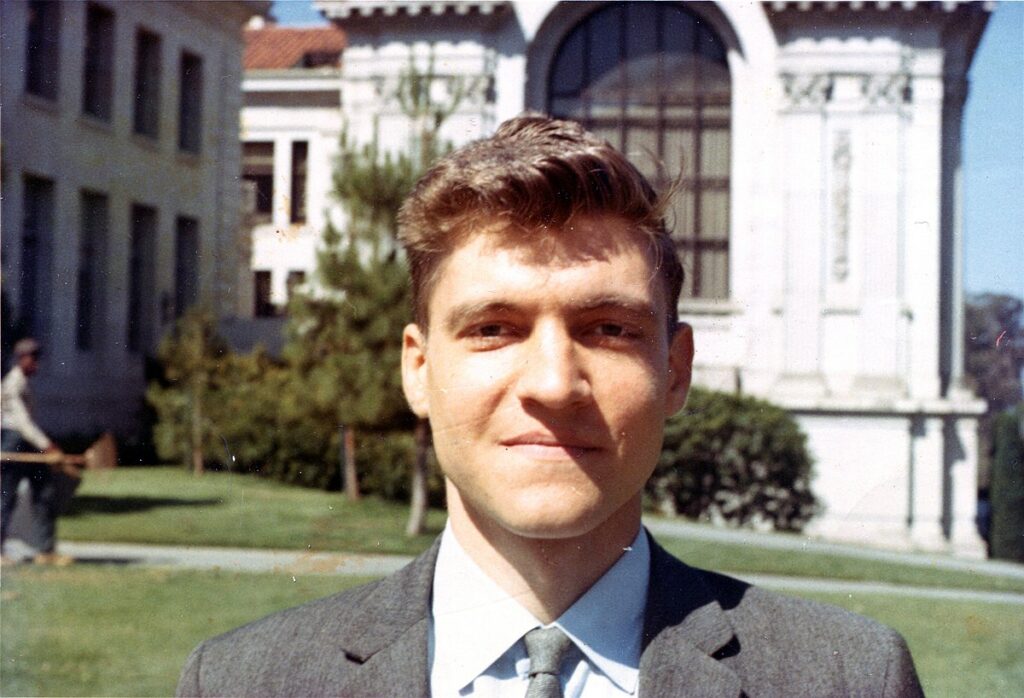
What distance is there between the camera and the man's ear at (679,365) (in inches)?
63.4

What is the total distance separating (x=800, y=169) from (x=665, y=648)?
2257 millimetres

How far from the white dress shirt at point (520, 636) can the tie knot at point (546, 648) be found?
1 cm

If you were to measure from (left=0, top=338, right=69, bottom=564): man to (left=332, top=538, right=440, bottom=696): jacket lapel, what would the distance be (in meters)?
1.63

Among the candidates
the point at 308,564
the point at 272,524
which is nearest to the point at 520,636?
the point at 308,564

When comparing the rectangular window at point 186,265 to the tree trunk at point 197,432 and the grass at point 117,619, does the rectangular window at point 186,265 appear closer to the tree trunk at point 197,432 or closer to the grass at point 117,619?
the tree trunk at point 197,432

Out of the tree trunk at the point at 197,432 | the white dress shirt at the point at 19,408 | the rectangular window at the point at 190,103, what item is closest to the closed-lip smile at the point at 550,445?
the tree trunk at the point at 197,432

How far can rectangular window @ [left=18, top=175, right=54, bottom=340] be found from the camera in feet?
9.60

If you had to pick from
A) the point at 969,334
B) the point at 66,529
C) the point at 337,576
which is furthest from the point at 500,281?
the point at 66,529

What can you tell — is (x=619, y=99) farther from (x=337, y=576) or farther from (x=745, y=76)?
(x=337, y=576)

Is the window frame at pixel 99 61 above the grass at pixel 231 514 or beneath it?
above

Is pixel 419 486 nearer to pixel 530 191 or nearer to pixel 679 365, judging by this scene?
pixel 679 365

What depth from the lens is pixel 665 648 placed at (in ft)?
4.97

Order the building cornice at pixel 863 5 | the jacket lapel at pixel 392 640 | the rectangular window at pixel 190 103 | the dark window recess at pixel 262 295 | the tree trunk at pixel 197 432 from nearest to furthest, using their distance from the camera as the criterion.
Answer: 1. the jacket lapel at pixel 392 640
2. the building cornice at pixel 863 5
3. the tree trunk at pixel 197 432
4. the dark window recess at pixel 262 295
5. the rectangular window at pixel 190 103

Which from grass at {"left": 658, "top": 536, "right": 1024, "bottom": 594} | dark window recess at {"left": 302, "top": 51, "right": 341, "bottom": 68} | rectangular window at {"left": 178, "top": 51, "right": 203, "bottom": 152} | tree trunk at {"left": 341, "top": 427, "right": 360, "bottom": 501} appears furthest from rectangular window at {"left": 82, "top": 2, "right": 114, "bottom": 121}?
grass at {"left": 658, "top": 536, "right": 1024, "bottom": 594}
